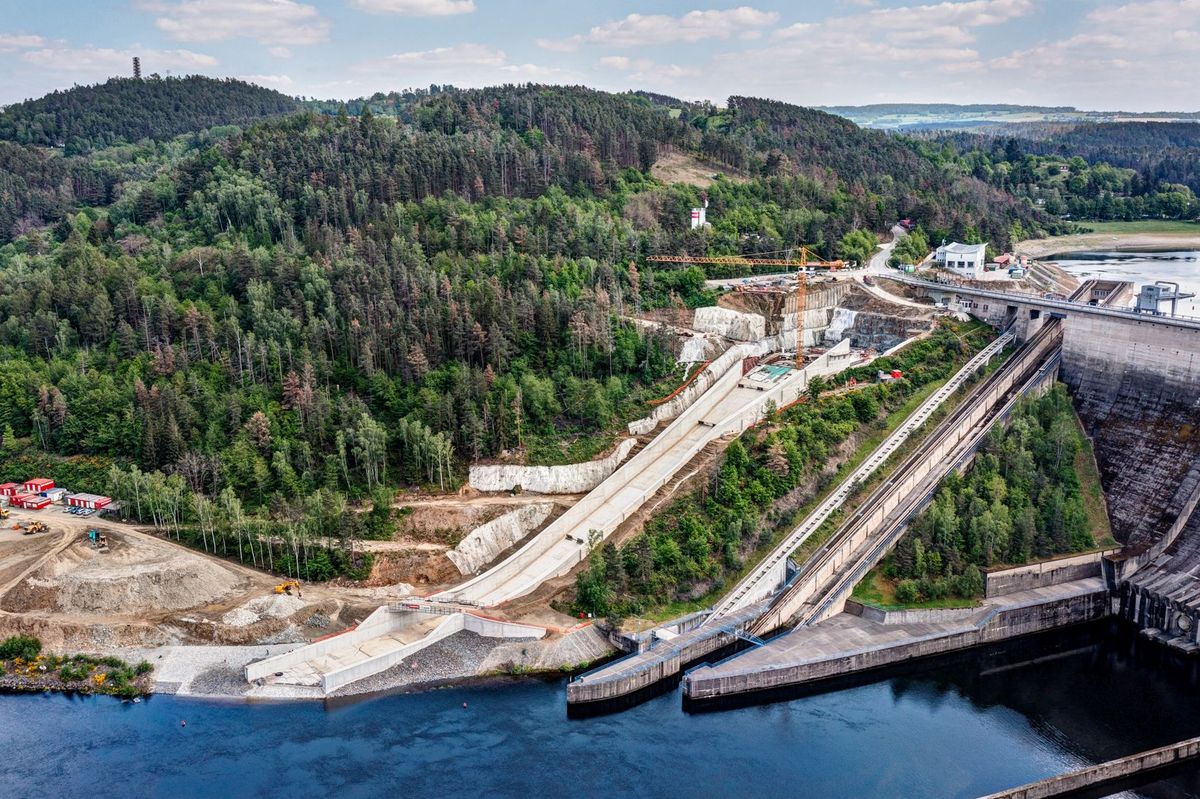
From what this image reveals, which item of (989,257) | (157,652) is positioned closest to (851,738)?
(157,652)

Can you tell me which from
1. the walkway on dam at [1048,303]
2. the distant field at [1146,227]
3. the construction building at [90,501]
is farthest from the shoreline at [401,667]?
the distant field at [1146,227]

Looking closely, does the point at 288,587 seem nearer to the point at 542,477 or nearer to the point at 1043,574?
the point at 542,477

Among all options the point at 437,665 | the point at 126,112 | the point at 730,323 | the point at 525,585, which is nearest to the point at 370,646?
the point at 437,665

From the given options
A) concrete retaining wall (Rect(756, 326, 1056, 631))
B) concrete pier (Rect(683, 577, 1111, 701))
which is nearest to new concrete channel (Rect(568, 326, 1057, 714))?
concrete retaining wall (Rect(756, 326, 1056, 631))

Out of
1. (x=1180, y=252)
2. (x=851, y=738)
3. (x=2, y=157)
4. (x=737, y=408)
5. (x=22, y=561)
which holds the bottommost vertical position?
(x=851, y=738)

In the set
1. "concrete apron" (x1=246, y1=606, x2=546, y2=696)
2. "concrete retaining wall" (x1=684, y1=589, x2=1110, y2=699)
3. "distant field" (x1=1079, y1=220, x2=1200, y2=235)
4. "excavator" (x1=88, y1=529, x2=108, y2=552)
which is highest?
"distant field" (x1=1079, y1=220, x2=1200, y2=235)

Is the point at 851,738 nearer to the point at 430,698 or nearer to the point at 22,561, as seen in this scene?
the point at 430,698

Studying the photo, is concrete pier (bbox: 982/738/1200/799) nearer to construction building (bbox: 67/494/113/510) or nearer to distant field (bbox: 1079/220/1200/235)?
construction building (bbox: 67/494/113/510)

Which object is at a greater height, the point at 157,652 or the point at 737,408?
the point at 737,408

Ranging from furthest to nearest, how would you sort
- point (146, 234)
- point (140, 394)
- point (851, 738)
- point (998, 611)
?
point (146, 234), point (140, 394), point (998, 611), point (851, 738)
